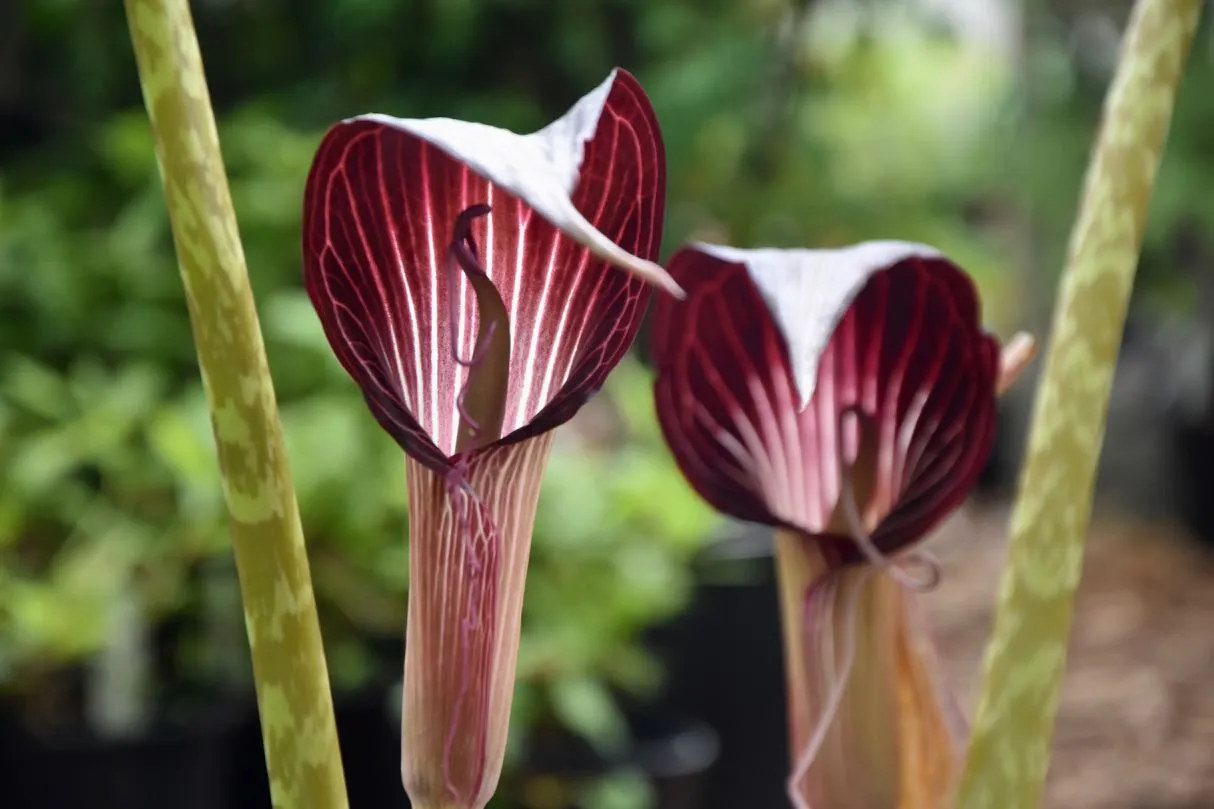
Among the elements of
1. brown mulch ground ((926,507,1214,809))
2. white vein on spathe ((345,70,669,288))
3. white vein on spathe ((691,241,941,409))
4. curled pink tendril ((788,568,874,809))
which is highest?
white vein on spathe ((345,70,669,288))

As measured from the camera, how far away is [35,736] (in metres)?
0.71

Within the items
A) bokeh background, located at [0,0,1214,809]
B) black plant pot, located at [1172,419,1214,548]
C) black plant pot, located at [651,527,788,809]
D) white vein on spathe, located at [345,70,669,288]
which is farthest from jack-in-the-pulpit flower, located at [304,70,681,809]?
black plant pot, located at [1172,419,1214,548]

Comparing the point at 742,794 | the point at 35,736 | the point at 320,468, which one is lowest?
the point at 742,794

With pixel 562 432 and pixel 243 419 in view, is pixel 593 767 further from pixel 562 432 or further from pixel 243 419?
pixel 243 419

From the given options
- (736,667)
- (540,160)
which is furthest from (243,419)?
(736,667)

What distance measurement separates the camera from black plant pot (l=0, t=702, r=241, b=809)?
0.71 metres

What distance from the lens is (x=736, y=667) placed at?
101cm

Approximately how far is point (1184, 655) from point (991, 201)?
41.6 inches

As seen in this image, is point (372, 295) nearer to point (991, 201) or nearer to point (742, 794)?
point (742, 794)

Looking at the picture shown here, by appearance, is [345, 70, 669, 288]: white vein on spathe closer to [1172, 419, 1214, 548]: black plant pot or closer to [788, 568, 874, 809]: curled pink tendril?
[788, 568, 874, 809]: curled pink tendril

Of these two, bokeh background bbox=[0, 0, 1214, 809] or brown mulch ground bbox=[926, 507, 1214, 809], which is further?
brown mulch ground bbox=[926, 507, 1214, 809]

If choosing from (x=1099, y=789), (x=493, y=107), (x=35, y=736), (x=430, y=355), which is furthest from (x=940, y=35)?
(x=430, y=355)

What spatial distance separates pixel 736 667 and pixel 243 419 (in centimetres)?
90

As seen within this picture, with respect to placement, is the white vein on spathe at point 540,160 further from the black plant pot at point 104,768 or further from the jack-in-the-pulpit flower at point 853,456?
the black plant pot at point 104,768
